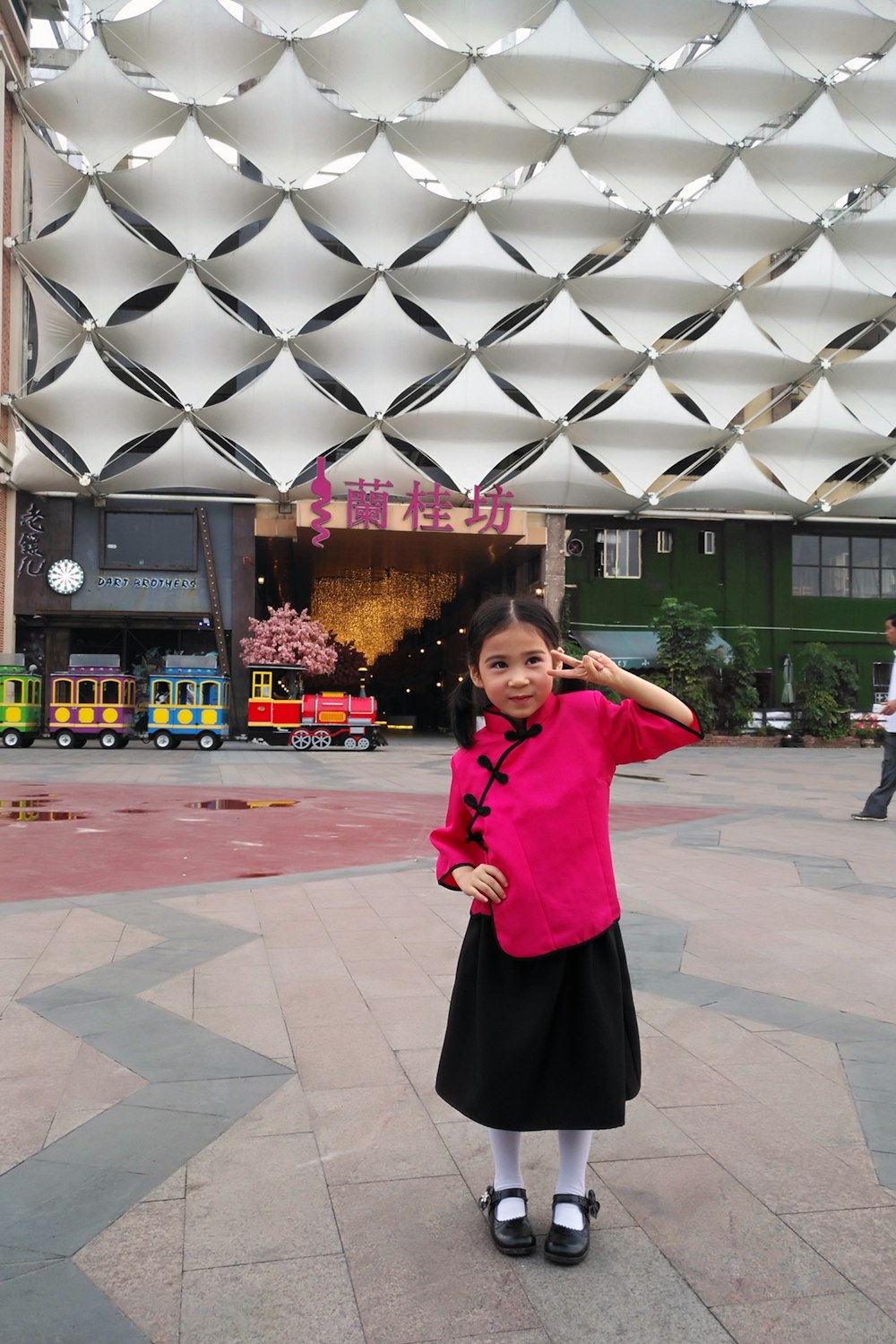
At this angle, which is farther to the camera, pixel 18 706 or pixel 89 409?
pixel 89 409

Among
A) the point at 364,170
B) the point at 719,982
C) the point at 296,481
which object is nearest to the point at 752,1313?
the point at 719,982

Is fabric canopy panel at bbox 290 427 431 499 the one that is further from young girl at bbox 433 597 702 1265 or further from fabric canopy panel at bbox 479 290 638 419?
young girl at bbox 433 597 702 1265

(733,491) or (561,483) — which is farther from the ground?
(561,483)

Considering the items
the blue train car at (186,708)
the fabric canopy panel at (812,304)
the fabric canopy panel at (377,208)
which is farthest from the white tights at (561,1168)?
the fabric canopy panel at (812,304)

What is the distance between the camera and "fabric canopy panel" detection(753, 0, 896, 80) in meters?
34.3

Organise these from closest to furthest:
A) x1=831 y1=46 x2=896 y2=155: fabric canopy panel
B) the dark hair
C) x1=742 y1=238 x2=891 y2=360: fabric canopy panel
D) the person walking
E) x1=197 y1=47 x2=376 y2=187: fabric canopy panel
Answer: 1. the dark hair
2. the person walking
3. x1=197 y1=47 x2=376 y2=187: fabric canopy panel
4. x1=831 y1=46 x2=896 y2=155: fabric canopy panel
5. x1=742 y1=238 x2=891 y2=360: fabric canopy panel

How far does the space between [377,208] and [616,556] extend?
49.0 feet

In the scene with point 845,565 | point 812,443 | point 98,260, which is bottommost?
point 845,565

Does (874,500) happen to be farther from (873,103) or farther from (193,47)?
(193,47)

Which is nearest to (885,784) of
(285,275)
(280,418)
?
(280,418)

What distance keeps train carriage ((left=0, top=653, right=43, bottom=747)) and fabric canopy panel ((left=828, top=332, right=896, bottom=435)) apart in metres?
30.1

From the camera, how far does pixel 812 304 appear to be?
36.1 meters

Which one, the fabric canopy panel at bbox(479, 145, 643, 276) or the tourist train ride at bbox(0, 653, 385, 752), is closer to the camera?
the tourist train ride at bbox(0, 653, 385, 752)

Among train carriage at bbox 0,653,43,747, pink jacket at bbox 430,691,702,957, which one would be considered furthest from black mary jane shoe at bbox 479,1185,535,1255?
train carriage at bbox 0,653,43,747
